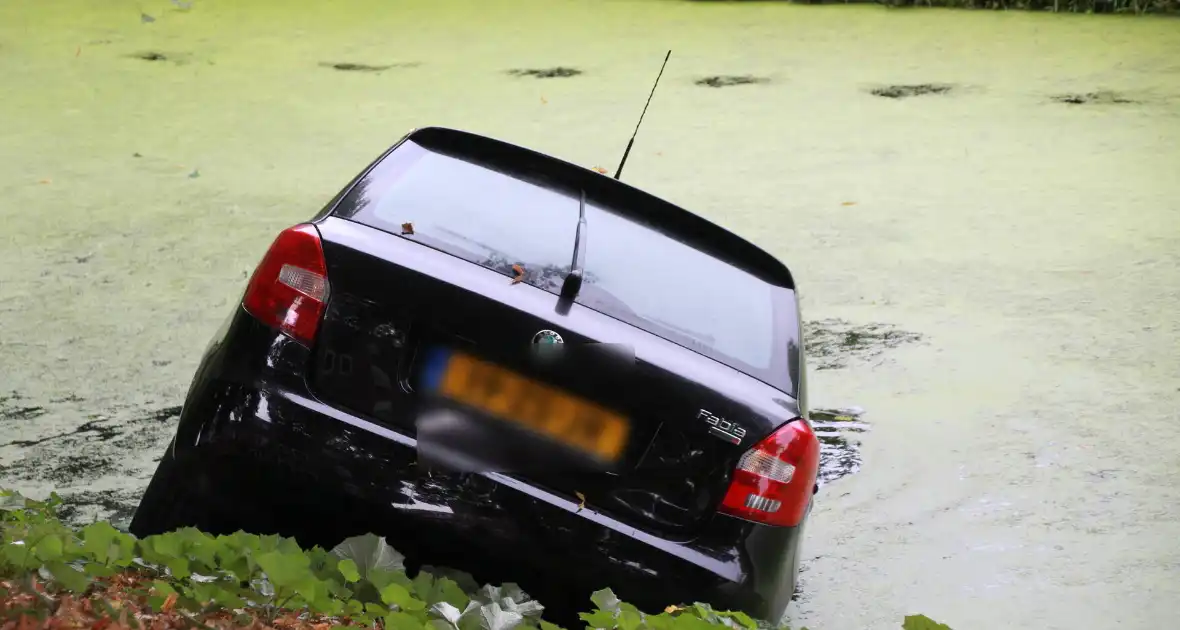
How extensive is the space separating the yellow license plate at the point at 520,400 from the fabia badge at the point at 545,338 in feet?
0.22

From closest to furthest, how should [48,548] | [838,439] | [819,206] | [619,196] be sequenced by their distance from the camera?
[48,548]
[619,196]
[838,439]
[819,206]

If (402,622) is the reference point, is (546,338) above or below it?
above

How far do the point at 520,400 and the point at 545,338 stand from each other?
0.11 meters

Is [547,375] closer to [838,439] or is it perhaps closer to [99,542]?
[99,542]

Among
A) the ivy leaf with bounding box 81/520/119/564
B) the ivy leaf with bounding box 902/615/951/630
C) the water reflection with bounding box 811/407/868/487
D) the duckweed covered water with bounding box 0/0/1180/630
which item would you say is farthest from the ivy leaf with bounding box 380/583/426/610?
the water reflection with bounding box 811/407/868/487

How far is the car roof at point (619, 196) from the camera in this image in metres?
2.96

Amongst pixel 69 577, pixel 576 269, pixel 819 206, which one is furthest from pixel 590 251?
pixel 819 206

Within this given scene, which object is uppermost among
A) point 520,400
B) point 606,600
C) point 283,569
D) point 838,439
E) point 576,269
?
point 576,269

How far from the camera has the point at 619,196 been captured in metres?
2.99

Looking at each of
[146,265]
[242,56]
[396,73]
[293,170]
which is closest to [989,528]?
[146,265]

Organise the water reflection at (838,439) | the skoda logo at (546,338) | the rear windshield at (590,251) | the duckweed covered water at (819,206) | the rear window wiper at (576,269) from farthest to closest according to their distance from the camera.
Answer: the water reflection at (838,439) → the duckweed covered water at (819,206) → the rear windshield at (590,251) → the rear window wiper at (576,269) → the skoda logo at (546,338)

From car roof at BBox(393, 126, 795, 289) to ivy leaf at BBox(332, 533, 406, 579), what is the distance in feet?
3.07

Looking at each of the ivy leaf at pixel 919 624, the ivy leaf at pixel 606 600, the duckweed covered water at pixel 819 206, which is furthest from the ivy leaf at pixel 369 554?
the duckweed covered water at pixel 819 206

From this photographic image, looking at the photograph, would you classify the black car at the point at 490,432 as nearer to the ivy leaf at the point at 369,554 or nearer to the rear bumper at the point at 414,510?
the rear bumper at the point at 414,510
